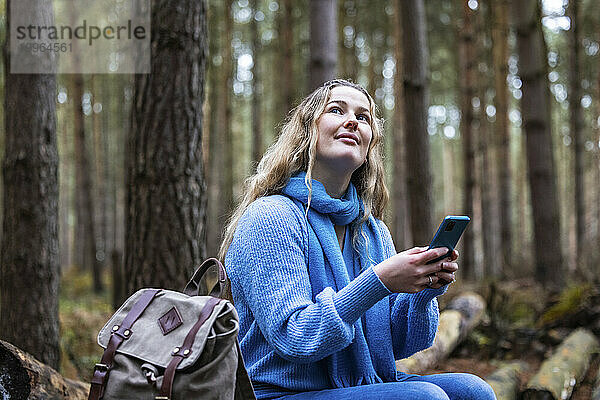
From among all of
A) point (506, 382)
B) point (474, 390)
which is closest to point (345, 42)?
point (506, 382)

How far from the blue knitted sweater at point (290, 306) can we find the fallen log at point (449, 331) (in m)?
2.51

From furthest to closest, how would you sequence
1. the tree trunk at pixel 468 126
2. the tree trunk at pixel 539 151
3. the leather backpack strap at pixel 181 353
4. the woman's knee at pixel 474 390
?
the tree trunk at pixel 468 126 → the tree trunk at pixel 539 151 → the woman's knee at pixel 474 390 → the leather backpack strap at pixel 181 353

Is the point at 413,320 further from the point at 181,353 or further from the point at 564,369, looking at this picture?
the point at 564,369

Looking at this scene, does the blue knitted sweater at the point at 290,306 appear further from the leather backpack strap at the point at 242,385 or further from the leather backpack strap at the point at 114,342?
the leather backpack strap at the point at 114,342

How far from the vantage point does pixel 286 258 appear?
2.23 meters

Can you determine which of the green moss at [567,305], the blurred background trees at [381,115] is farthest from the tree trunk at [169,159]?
the green moss at [567,305]

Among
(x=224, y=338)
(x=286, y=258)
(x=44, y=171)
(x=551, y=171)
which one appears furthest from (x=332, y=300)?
(x=551, y=171)

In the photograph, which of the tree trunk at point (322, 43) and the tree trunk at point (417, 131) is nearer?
the tree trunk at point (322, 43)

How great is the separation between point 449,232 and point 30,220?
309 centimetres

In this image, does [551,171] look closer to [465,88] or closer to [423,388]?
[465,88]

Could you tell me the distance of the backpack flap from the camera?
1.91 metres

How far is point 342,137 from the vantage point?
2555 mm

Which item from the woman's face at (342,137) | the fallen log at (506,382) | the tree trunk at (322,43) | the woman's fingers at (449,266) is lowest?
the fallen log at (506,382)

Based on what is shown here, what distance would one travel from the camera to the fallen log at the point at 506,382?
13.6ft
